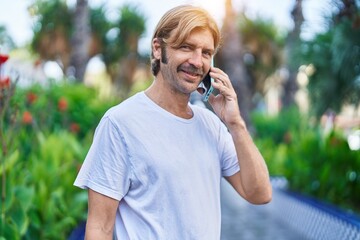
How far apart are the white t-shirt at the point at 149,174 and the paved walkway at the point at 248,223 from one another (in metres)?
5.42

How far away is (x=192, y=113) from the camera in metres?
2.08

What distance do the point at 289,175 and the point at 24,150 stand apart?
3.65 m

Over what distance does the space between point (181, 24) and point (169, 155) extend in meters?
0.42

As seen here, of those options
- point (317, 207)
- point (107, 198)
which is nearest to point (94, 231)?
point (107, 198)

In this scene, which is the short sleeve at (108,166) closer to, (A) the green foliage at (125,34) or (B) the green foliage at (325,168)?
(B) the green foliage at (325,168)

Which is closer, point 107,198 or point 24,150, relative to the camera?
point 107,198

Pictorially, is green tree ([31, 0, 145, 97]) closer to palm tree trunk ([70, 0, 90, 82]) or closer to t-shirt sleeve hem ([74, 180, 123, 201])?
palm tree trunk ([70, 0, 90, 82])

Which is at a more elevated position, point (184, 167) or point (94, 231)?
point (184, 167)

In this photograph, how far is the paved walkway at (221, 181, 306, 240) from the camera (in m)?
7.40

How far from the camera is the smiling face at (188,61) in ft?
6.44

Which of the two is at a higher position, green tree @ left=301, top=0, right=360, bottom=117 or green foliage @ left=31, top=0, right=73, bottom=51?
green tree @ left=301, top=0, right=360, bottom=117

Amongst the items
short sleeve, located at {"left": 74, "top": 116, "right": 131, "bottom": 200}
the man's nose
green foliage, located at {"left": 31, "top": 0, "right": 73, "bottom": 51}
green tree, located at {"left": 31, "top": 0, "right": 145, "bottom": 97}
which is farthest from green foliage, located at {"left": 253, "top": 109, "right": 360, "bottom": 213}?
green foliage, located at {"left": 31, "top": 0, "right": 73, "bottom": 51}

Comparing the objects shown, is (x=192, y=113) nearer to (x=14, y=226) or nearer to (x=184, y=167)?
(x=184, y=167)

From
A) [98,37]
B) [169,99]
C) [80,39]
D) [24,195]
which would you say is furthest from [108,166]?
[98,37]
